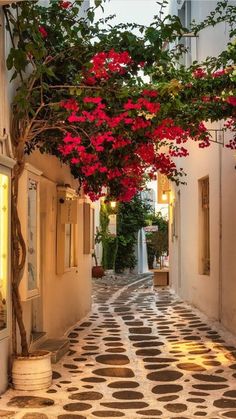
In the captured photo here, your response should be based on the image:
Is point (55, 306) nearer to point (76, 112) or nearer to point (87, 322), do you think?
point (87, 322)

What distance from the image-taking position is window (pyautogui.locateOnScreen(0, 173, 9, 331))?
6059 millimetres

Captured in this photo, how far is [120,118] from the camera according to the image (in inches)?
248

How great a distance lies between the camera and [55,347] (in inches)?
317

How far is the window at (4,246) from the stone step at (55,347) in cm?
179

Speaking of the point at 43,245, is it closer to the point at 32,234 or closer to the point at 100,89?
the point at 32,234

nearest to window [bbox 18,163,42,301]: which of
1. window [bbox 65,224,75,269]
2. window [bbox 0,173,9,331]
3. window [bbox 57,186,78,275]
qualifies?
window [bbox 0,173,9,331]

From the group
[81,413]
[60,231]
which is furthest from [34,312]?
[81,413]

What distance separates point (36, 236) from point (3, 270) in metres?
1.16

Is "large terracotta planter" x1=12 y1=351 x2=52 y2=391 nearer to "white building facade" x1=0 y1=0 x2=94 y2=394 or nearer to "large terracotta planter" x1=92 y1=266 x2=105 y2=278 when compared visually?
"white building facade" x1=0 y1=0 x2=94 y2=394

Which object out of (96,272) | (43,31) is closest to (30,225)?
(43,31)

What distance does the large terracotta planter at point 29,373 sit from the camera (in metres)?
6.14

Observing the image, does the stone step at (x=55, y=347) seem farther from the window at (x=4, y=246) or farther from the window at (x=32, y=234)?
the window at (x=4, y=246)

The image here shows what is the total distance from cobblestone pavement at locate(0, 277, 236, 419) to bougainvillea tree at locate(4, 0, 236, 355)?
2.91 feet

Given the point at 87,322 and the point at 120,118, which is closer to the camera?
the point at 120,118
